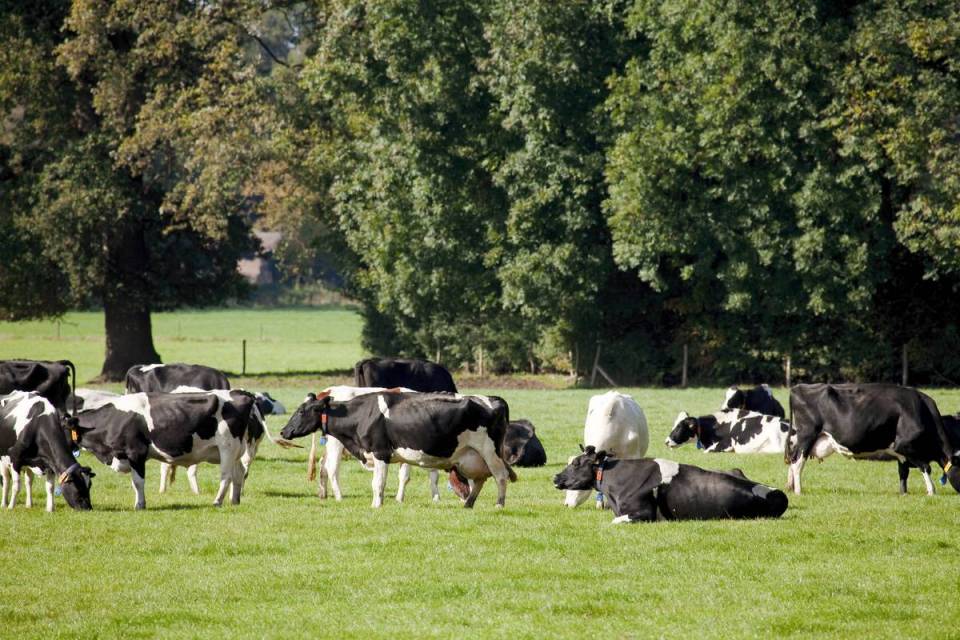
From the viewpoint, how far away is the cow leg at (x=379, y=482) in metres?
17.7

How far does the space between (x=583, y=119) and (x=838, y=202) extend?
26.5 ft

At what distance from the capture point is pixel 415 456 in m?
17.8

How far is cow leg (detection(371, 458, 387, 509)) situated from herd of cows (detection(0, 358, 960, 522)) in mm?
17

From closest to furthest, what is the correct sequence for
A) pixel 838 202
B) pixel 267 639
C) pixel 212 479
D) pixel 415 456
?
pixel 267 639 → pixel 415 456 → pixel 212 479 → pixel 838 202

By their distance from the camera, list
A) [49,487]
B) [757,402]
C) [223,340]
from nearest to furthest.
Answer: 1. [49,487]
2. [757,402]
3. [223,340]

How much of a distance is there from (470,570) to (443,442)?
4286 mm

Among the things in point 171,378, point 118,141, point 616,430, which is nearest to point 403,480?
point 616,430

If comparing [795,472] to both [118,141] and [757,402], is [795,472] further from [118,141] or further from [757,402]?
[118,141]

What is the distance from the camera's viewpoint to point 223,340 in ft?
257

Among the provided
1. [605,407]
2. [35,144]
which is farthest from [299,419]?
[35,144]

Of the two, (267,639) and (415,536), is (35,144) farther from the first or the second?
(267,639)

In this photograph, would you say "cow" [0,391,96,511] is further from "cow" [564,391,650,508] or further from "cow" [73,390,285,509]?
"cow" [564,391,650,508]

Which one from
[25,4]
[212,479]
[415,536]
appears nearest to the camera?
[415,536]

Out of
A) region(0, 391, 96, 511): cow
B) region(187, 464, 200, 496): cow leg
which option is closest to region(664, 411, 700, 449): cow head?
region(187, 464, 200, 496): cow leg
